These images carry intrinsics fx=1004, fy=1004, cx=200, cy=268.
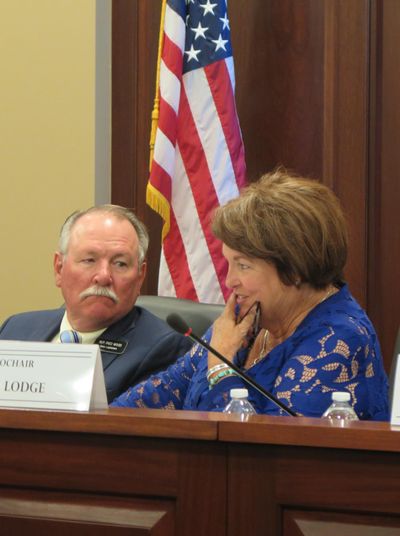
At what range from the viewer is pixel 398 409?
1448 millimetres

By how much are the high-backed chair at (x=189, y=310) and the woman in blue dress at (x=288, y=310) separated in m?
0.35

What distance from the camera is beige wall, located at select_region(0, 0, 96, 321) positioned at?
420 cm

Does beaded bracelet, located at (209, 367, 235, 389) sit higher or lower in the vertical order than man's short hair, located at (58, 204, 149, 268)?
lower

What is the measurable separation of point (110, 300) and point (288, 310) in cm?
60

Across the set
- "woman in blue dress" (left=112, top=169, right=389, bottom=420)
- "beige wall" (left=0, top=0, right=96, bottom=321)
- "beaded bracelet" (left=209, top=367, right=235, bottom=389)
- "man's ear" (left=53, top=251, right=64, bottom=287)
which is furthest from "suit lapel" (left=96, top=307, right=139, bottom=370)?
"beige wall" (left=0, top=0, right=96, bottom=321)

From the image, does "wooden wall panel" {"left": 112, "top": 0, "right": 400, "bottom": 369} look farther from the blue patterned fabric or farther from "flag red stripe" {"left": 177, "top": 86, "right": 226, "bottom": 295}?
the blue patterned fabric

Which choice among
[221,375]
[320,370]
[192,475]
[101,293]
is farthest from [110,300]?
[192,475]

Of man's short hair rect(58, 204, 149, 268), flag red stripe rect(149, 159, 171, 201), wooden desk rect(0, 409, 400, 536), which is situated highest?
flag red stripe rect(149, 159, 171, 201)

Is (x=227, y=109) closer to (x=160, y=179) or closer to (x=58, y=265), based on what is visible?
(x=160, y=179)

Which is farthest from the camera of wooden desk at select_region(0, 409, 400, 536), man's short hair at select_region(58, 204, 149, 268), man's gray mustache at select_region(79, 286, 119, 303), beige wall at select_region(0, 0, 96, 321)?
beige wall at select_region(0, 0, 96, 321)

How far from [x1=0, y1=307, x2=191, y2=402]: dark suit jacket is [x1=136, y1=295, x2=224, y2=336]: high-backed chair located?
0.18 ft

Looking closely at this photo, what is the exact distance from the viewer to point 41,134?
168 inches

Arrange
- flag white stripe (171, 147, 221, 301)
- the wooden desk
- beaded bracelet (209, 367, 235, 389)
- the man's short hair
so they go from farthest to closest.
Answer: flag white stripe (171, 147, 221, 301) → the man's short hair → beaded bracelet (209, 367, 235, 389) → the wooden desk

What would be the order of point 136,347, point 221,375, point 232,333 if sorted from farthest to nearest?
point 136,347
point 232,333
point 221,375
